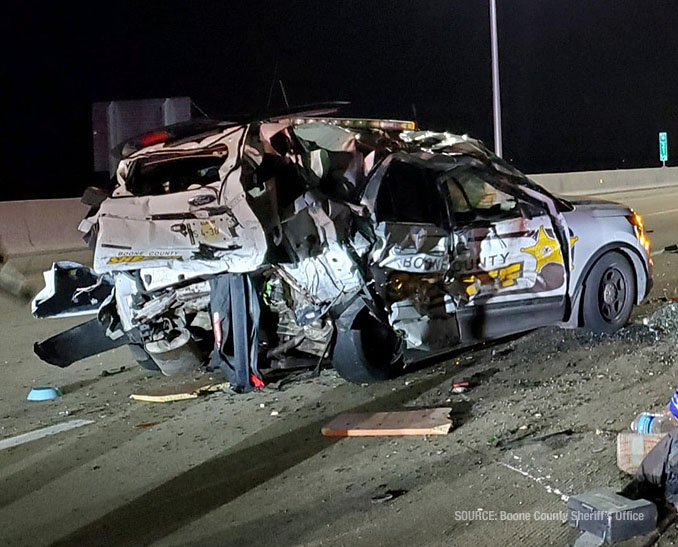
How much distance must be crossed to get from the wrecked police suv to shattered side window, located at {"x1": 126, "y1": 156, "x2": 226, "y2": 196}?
12mm

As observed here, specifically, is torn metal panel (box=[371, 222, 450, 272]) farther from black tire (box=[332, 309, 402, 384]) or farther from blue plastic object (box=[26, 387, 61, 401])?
blue plastic object (box=[26, 387, 61, 401])

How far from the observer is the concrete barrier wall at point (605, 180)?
29.9 metres

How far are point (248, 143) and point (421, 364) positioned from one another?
257cm

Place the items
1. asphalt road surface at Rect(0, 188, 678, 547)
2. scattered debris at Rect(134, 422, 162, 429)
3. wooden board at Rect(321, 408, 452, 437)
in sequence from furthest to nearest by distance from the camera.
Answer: scattered debris at Rect(134, 422, 162, 429)
wooden board at Rect(321, 408, 452, 437)
asphalt road surface at Rect(0, 188, 678, 547)

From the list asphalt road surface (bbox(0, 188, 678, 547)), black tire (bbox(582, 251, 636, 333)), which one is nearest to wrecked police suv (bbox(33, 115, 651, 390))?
black tire (bbox(582, 251, 636, 333))

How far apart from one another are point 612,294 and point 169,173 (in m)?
4.32

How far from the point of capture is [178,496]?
17.0 ft

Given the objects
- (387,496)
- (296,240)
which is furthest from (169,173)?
(387,496)

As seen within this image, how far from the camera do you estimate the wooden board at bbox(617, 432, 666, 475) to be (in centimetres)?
488

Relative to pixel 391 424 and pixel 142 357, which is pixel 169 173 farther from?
pixel 391 424

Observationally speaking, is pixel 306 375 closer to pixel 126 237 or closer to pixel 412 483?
pixel 126 237

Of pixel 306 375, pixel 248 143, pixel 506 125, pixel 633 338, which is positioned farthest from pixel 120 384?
pixel 506 125

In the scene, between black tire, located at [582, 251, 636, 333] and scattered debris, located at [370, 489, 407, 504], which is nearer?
scattered debris, located at [370, 489, 407, 504]

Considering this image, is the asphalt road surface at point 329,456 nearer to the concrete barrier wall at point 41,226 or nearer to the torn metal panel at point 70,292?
the torn metal panel at point 70,292
